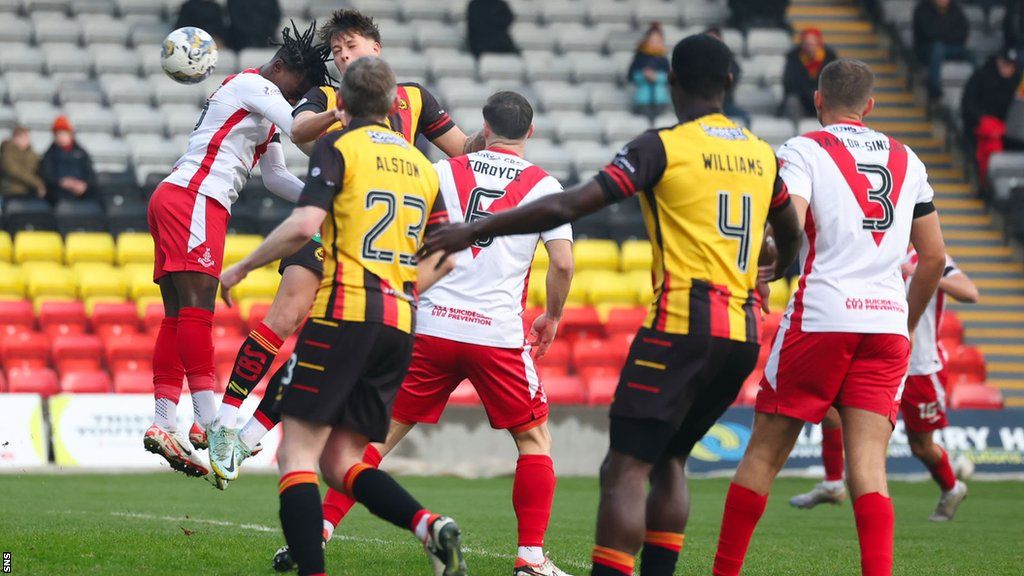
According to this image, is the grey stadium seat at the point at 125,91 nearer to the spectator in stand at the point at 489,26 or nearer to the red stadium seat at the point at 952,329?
the spectator in stand at the point at 489,26

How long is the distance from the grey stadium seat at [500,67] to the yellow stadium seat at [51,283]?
24.6 ft

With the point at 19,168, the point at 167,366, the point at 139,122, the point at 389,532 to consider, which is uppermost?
the point at 139,122

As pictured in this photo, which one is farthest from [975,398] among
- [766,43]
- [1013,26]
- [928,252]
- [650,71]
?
[928,252]

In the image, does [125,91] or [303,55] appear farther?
[125,91]

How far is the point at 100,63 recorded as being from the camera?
21047mm

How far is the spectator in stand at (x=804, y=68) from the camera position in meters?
20.8

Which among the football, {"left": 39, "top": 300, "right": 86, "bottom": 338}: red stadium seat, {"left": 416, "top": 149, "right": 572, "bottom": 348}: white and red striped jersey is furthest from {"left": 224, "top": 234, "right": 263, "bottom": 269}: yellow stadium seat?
{"left": 416, "top": 149, "right": 572, "bottom": 348}: white and red striped jersey

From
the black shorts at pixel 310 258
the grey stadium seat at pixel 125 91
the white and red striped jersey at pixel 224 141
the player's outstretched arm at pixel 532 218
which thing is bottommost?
the black shorts at pixel 310 258

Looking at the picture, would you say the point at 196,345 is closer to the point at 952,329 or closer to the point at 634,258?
the point at 634,258

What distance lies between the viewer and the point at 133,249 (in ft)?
57.0

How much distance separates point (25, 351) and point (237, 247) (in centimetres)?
268

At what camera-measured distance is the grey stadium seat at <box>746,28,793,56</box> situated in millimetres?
23078

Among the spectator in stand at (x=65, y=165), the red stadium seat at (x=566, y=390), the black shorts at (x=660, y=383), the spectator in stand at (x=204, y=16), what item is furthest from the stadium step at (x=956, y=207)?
the black shorts at (x=660, y=383)

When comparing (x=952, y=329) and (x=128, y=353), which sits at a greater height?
(x=952, y=329)
